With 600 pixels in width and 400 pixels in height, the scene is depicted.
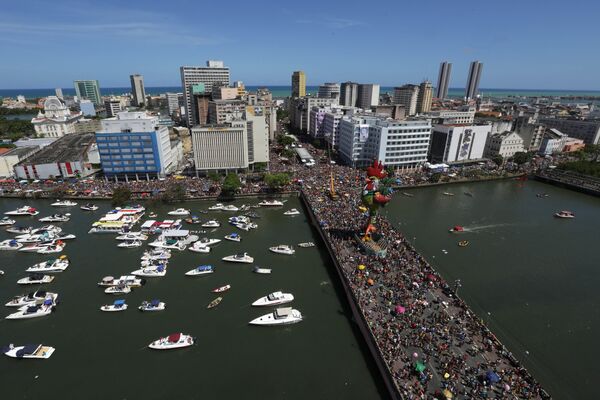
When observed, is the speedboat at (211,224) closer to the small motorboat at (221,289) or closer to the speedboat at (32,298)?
the small motorboat at (221,289)

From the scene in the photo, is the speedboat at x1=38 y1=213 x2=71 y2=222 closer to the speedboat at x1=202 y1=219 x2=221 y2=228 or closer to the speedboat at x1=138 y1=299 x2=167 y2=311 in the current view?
the speedboat at x1=202 y1=219 x2=221 y2=228

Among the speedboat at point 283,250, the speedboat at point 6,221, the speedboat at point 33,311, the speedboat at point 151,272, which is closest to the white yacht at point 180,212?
the speedboat at point 151,272

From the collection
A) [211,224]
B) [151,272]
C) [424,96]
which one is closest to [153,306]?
[151,272]

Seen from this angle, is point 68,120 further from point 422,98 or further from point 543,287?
point 422,98

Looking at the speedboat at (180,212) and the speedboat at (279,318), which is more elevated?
the speedboat at (279,318)

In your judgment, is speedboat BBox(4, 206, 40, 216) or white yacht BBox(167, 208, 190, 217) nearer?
speedboat BBox(4, 206, 40, 216)

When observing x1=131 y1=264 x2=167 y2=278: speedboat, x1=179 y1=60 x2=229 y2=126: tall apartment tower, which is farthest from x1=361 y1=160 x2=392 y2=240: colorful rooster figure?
x1=179 y1=60 x2=229 y2=126: tall apartment tower

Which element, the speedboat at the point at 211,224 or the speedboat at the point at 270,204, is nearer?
the speedboat at the point at 211,224
